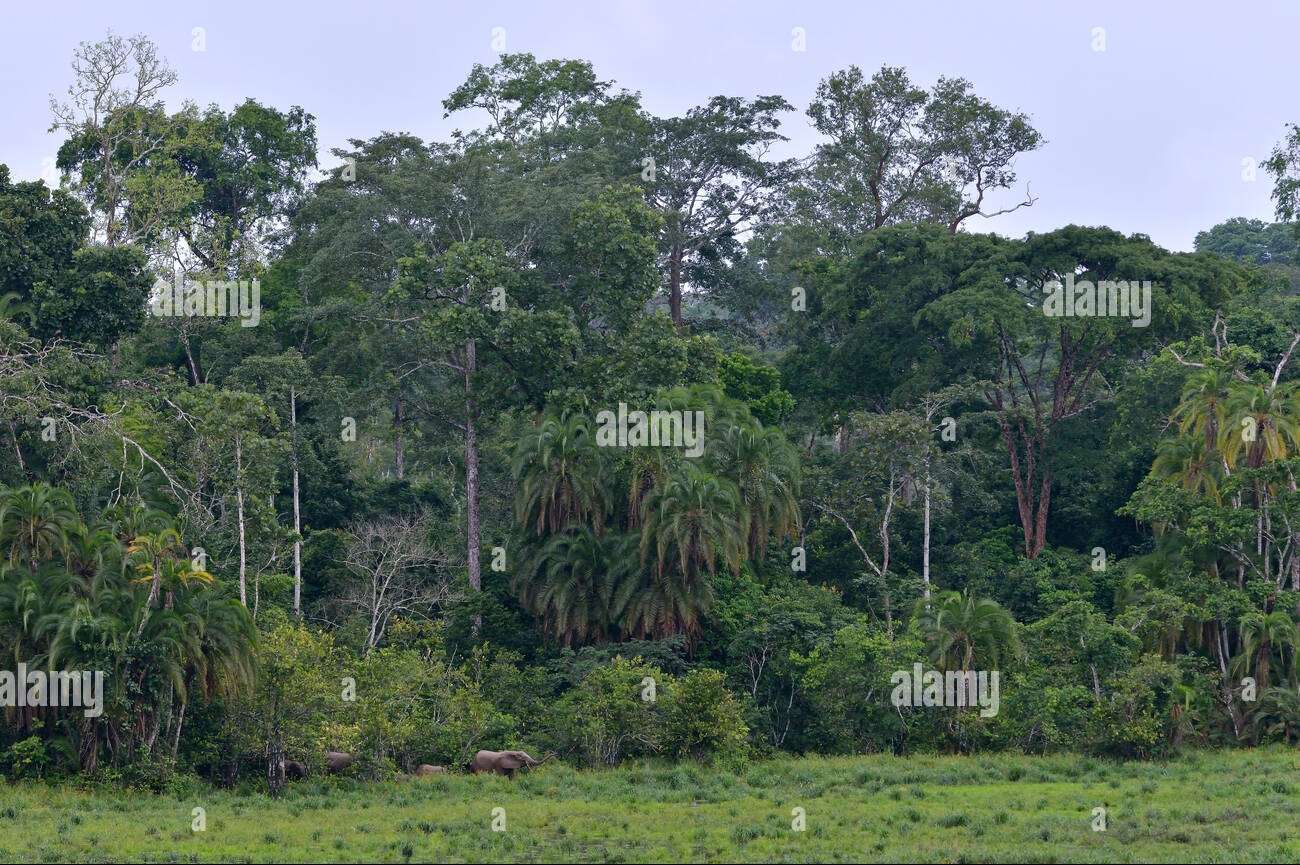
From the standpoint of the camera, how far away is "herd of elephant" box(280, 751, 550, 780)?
35719mm

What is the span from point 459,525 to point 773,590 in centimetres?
953

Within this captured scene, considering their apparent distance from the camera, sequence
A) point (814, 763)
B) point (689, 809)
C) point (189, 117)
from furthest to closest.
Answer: point (189, 117), point (814, 763), point (689, 809)

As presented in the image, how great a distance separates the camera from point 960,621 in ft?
128

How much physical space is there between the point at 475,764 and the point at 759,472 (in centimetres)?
1001

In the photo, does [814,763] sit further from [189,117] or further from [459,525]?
[189,117]

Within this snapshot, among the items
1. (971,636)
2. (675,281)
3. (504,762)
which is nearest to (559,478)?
(504,762)

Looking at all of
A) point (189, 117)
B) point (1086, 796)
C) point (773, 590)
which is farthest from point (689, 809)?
point (189, 117)

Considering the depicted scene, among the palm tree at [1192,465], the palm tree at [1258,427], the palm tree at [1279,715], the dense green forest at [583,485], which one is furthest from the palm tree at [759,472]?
the palm tree at [1279,715]

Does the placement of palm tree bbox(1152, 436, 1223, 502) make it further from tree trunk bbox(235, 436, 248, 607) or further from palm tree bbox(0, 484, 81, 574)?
palm tree bbox(0, 484, 81, 574)

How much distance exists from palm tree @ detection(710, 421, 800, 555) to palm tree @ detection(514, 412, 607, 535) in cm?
Answer: 292

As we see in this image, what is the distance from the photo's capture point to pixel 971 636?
1533 inches

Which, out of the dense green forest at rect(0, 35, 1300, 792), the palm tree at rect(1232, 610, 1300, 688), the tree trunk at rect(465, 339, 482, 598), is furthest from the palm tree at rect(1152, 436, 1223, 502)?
the tree trunk at rect(465, 339, 482, 598)

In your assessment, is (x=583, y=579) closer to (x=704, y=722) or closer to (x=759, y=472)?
(x=759, y=472)

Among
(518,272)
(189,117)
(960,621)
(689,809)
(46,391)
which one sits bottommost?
(689,809)
